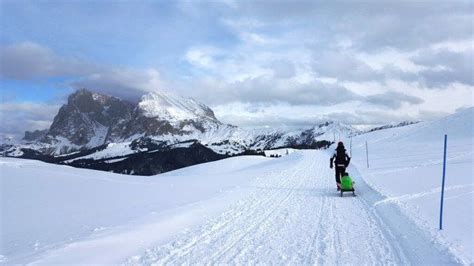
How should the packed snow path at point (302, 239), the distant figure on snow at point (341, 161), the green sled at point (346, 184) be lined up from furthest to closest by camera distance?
the distant figure on snow at point (341, 161) < the green sled at point (346, 184) < the packed snow path at point (302, 239)

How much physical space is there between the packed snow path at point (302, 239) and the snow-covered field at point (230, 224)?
24mm

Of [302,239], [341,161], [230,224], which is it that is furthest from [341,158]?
[302,239]

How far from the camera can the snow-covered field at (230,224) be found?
8.84 meters

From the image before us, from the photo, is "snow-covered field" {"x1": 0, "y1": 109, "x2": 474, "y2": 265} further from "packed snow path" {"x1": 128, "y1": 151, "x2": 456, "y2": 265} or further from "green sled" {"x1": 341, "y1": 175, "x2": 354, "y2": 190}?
"green sled" {"x1": 341, "y1": 175, "x2": 354, "y2": 190}

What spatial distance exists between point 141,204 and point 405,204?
359 inches

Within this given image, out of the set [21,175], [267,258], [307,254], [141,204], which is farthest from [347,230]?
[21,175]

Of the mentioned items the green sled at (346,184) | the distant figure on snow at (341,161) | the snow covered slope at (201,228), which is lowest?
the snow covered slope at (201,228)

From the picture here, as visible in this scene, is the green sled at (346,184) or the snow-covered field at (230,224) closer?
the snow-covered field at (230,224)

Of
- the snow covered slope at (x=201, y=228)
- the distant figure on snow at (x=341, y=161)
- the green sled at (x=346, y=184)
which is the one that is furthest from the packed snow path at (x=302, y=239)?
the distant figure on snow at (x=341, y=161)

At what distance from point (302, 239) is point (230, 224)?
2.52 m

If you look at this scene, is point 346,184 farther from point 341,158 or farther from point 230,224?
point 230,224

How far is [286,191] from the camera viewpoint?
19844 mm

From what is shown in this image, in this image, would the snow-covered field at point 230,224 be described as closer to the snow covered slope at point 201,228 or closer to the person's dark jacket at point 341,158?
the snow covered slope at point 201,228

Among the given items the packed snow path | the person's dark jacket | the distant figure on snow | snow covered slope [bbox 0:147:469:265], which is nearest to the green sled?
snow covered slope [bbox 0:147:469:265]
